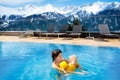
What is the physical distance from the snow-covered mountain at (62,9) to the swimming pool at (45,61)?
8.61 metres

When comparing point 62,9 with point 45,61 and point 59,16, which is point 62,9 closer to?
point 59,16

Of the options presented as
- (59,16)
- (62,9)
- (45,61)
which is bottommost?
(45,61)

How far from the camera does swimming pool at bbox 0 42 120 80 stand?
22.1ft

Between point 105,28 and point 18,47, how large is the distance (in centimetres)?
413

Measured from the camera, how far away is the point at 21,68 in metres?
7.67

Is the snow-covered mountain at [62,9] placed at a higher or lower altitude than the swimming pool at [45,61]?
higher

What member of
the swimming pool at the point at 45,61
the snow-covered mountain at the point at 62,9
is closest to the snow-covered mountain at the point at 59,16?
the snow-covered mountain at the point at 62,9

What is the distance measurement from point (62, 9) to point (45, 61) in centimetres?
1204

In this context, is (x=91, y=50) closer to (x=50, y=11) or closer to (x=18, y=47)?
(x=18, y=47)

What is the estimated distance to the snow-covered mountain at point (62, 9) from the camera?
1939 cm

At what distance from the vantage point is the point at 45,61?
8.62m

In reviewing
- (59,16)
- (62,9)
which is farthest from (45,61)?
(59,16)

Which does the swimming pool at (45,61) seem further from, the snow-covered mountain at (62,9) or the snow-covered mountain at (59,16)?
the snow-covered mountain at (62,9)

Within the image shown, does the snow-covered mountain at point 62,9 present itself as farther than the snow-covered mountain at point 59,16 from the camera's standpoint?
Yes
